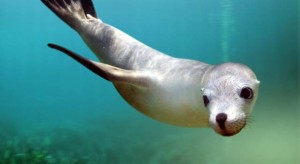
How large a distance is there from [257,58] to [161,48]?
19.8 feet

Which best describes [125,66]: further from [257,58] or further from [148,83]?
[257,58]

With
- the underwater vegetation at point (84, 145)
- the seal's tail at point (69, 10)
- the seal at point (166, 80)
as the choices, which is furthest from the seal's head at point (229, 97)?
the underwater vegetation at point (84, 145)

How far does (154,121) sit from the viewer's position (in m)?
10.3

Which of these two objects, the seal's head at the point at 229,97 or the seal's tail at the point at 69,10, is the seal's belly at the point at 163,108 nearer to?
the seal's head at the point at 229,97

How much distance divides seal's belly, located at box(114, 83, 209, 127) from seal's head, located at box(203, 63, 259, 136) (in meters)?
0.28

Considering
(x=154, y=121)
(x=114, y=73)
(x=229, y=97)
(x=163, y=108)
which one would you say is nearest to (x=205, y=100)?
(x=229, y=97)

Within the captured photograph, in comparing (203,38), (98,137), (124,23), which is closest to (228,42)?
(203,38)

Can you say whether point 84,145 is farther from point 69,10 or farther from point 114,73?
point 114,73

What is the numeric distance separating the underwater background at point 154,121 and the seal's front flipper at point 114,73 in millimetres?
1251

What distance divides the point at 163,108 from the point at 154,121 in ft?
23.5

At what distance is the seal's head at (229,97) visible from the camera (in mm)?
2318

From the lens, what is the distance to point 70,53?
3207mm

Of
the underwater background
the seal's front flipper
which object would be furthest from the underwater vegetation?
the seal's front flipper

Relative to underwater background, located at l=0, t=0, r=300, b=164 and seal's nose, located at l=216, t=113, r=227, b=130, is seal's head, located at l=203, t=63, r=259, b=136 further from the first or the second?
underwater background, located at l=0, t=0, r=300, b=164
